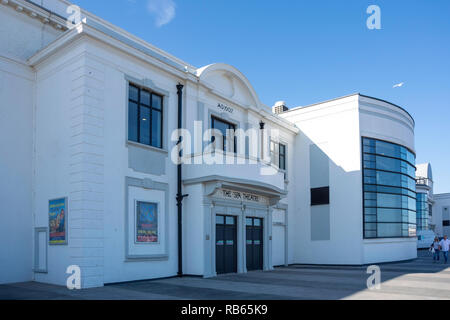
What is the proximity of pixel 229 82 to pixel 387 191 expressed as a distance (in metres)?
11.1

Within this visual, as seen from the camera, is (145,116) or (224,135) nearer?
(145,116)

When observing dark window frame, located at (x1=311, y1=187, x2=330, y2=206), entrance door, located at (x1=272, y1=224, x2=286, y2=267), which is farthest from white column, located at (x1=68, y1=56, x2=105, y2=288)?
dark window frame, located at (x1=311, y1=187, x2=330, y2=206)

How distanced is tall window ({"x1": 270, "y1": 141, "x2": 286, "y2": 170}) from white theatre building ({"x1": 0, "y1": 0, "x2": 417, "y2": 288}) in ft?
3.25

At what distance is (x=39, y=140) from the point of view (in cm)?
1481

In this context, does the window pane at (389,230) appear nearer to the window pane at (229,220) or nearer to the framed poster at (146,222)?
the window pane at (229,220)

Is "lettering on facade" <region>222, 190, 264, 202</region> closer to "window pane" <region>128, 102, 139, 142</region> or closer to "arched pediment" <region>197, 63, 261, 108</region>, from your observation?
"window pane" <region>128, 102, 139, 142</region>

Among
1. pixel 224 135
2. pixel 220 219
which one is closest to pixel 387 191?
pixel 224 135

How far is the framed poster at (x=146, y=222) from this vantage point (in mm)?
14625

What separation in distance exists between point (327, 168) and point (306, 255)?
16.4 ft

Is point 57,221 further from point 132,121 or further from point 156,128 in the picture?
point 156,128

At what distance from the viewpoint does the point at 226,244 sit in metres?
17.5

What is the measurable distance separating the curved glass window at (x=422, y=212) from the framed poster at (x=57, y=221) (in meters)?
46.6

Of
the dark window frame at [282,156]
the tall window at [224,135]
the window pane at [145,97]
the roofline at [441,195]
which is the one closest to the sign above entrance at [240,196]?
the tall window at [224,135]
